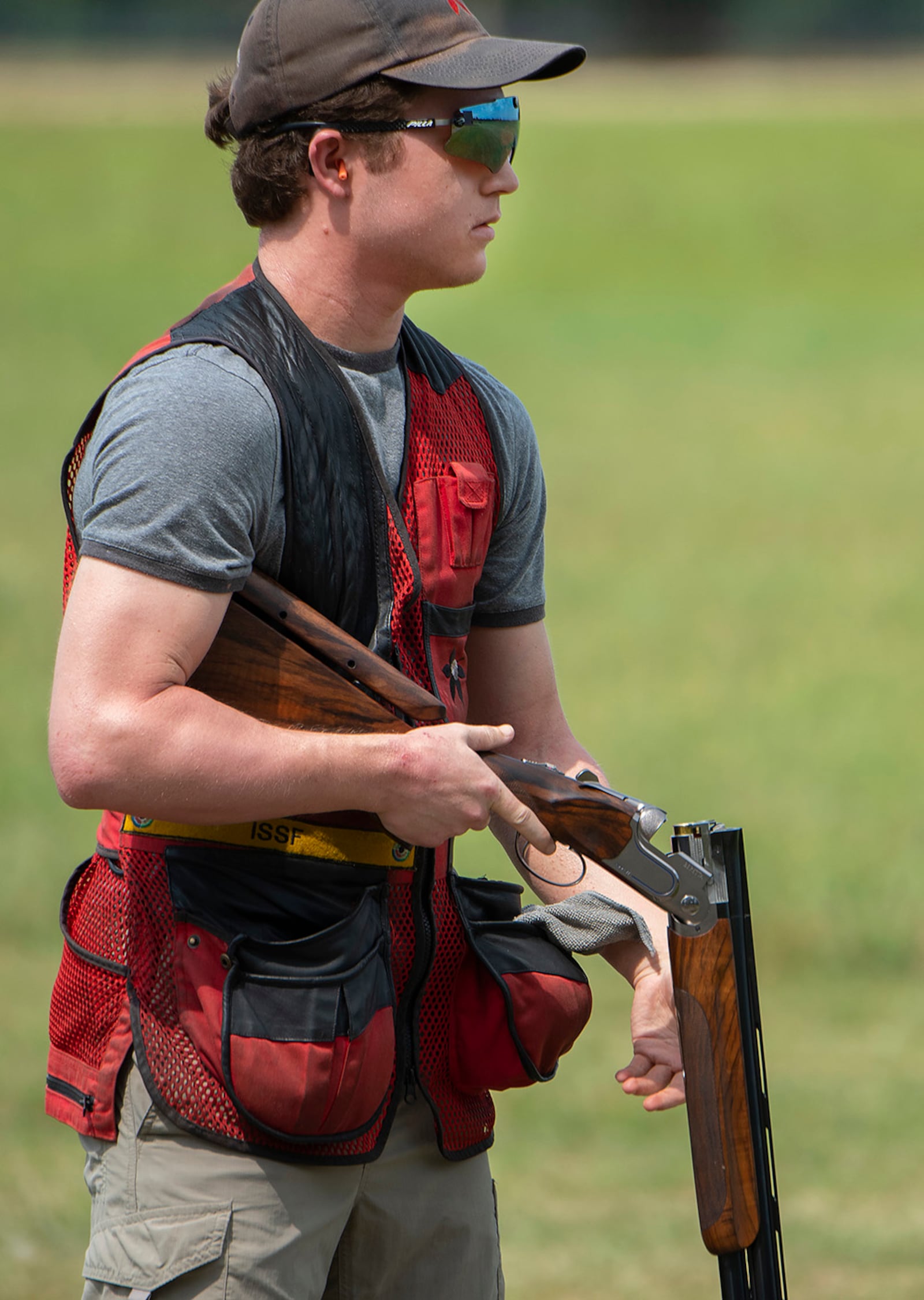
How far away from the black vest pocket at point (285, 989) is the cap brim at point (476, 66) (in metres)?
1.14

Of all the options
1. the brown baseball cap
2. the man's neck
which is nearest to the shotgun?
the man's neck

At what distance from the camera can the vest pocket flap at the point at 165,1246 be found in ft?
7.74

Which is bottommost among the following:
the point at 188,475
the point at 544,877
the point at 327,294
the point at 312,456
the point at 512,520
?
the point at 544,877

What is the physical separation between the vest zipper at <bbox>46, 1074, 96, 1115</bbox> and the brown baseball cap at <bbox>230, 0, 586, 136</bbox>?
147cm

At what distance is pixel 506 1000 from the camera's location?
261cm

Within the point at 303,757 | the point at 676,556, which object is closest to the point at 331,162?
the point at 303,757

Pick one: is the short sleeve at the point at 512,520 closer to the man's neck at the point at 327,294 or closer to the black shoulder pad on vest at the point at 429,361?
the black shoulder pad on vest at the point at 429,361

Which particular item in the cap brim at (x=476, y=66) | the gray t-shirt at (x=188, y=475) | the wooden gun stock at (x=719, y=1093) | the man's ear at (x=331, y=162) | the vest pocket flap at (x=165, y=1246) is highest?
the cap brim at (x=476, y=66)

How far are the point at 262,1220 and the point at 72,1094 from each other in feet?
1.15

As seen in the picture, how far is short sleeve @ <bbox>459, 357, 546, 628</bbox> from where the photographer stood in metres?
2.74

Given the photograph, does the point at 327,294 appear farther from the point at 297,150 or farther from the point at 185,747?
the point at 185,747

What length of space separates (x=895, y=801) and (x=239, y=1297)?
23.9 feet

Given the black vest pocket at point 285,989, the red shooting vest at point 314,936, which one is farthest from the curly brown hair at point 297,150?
the black vest pocket at point 285,989

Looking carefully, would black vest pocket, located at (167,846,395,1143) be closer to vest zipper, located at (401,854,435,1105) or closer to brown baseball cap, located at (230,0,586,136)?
vest zipper, located at (401,854,435,1105)
